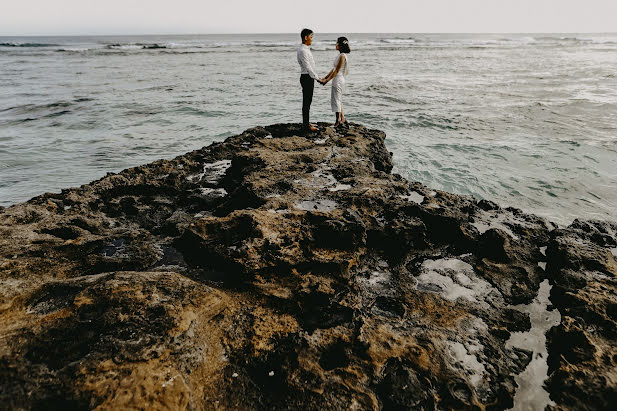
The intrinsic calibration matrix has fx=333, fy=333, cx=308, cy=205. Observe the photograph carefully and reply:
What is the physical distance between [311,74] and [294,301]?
519cm

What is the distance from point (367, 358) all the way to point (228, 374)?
95cm

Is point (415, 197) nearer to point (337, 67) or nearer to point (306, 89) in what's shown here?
point (306, 89)

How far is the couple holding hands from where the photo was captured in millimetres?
6527

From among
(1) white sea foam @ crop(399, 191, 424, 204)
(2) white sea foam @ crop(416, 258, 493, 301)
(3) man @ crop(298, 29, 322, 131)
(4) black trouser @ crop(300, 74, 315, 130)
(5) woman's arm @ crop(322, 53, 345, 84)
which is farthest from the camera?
(5) woman's arm @ crop(322, 53, 345, 84)

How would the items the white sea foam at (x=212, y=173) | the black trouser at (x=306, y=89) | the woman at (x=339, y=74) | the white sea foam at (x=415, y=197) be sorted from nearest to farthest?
1. the white sea foam at (x=415, y=197)
2. the white sea foam at (x=212, y=173)
3. the black trouser at (x=306, y=89)
4. the woman at (x=339, y=74)

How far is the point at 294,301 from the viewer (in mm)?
2777

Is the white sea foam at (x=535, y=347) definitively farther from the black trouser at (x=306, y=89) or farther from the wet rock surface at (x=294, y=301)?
the black trouser at (x=306, y=89)

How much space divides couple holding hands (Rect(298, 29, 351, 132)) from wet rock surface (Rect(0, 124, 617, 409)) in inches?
113

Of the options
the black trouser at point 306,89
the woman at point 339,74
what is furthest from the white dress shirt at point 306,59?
the woman at point 339,74

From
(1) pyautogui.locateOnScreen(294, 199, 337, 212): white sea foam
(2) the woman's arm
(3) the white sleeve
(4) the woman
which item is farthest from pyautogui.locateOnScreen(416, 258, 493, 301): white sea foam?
(2) the woman's arm

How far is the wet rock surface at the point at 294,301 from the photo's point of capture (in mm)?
2059

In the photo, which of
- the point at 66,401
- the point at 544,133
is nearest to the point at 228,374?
the point at 66,401

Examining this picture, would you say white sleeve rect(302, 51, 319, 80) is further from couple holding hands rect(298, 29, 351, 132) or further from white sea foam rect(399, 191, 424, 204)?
white sea foam rect(399, 191, 424, 204)

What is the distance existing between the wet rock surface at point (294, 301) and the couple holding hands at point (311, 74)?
286 cm
